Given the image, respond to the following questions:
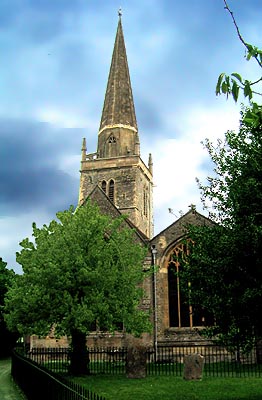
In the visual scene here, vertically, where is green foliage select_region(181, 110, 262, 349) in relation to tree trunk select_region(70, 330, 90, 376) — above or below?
above

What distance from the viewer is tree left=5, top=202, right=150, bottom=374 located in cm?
1755

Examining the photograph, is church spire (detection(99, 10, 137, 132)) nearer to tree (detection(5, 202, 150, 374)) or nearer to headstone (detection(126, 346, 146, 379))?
tree (detection(5, 202, 150, 374))

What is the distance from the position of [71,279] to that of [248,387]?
299 inches

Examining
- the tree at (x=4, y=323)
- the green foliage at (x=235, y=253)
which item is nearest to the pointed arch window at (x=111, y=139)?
the tree at (x=4, y=323)

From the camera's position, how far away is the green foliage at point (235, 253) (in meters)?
10.2

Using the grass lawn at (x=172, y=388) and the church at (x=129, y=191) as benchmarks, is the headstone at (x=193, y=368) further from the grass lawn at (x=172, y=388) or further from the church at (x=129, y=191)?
the church at (x=129, y=191)

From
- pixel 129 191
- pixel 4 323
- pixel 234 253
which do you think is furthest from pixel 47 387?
pixel 129 191

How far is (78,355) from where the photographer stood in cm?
1872

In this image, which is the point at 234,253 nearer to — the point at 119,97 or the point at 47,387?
the point at 47,387

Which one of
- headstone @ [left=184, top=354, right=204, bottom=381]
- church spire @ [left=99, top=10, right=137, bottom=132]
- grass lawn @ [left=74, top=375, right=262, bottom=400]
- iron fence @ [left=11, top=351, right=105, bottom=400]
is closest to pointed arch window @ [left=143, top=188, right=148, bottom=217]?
church spire @ [left=99, top=10, right=137, bottom=132]

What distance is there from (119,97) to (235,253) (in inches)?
1727

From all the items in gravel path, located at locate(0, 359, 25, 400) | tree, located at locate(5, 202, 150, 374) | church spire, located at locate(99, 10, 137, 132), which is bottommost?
gravel path, located at locate(0, 359, 25, 400)

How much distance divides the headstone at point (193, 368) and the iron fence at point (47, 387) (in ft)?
21.0

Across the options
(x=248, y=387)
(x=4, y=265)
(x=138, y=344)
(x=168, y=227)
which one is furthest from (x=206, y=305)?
(x=4, y=265)
